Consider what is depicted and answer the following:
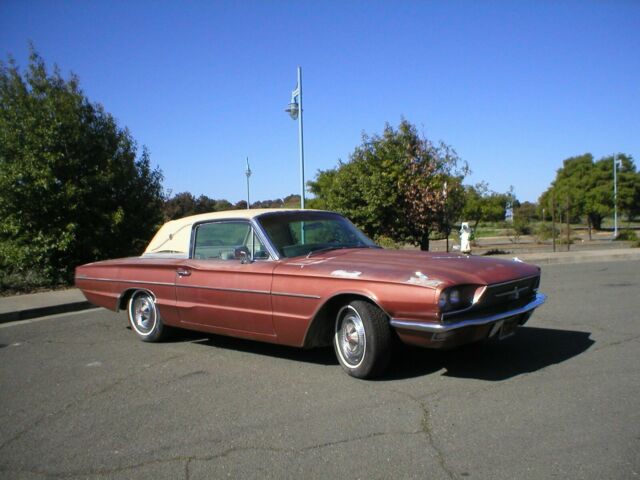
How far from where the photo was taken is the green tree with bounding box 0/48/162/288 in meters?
11.7

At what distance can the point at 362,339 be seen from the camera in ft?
14.4

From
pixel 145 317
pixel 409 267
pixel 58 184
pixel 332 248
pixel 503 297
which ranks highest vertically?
pixel 58 184

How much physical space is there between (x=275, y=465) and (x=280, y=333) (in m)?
1.83

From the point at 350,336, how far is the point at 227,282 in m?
1.39

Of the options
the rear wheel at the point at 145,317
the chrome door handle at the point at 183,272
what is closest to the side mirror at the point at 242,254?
the chrome door handle at the point at 183,272

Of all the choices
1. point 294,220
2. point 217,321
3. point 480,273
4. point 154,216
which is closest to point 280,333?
point 217,321

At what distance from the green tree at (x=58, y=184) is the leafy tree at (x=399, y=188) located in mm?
7089

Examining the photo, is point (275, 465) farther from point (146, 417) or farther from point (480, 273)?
point (480, 273)

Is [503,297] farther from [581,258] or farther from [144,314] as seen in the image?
[581,258]

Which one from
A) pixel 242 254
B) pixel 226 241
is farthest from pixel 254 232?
pixel 226 241

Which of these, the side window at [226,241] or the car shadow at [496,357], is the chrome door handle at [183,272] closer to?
the side window at [226,241]

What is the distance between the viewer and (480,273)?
14.2 feet

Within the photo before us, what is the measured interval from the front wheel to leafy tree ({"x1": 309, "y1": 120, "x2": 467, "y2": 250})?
13.2m

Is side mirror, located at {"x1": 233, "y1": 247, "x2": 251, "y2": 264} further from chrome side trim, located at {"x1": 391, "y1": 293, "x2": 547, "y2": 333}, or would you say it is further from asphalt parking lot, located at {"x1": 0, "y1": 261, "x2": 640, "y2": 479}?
chrome side trim, located at {"x1": 391, "y1": 293, "x2": 547, "y2": 333}
